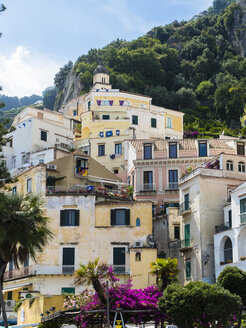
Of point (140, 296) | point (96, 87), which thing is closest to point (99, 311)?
point (140, 296)

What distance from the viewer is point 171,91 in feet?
376

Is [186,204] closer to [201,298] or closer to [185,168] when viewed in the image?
[185,168]

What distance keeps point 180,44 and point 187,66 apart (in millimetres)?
13683

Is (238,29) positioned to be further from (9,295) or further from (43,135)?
(9,295)

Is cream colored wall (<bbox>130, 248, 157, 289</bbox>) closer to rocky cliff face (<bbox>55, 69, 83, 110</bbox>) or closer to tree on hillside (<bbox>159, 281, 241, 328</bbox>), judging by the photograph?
tree on hillside (<bbox>159, 281, 241, 328</bbox>)

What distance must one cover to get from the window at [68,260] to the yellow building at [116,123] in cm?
1670

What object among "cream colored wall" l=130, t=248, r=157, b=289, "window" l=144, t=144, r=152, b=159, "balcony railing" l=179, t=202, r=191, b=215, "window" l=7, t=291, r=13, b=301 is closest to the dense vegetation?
"window" l=144, t=144, r=152, b=159

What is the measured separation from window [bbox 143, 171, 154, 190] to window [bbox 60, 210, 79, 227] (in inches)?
391

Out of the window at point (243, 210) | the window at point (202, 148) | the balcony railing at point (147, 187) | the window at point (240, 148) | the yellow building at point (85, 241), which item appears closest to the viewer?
the window at point (243, 210)

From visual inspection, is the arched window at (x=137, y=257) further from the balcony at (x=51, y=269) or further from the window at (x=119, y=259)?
the balcony at (x=51, y=269)

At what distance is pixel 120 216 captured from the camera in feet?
172

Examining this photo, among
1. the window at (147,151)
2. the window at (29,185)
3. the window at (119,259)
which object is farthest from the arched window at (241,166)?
the window at (29,185)

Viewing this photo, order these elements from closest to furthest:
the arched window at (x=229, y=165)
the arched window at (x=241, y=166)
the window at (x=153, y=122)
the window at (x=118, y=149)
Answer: the arched window at (x=229, y=165), the arched window at (x=241, y=166), the window at (x=118, y=149), the window at (x=153, y=122)

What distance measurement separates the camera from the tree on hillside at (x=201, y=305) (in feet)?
105
